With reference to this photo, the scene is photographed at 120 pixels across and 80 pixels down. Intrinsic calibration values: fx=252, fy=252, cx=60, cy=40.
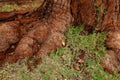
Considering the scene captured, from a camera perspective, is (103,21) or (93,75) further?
(103,21)

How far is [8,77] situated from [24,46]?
21.6 inches

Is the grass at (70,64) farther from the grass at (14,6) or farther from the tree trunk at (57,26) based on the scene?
the grass at (14,6)

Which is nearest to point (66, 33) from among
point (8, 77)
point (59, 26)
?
point (59, 26)

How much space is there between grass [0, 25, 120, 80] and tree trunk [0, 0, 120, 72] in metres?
0.11

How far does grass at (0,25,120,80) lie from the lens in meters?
3.83

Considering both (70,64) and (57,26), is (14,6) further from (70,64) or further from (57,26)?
(70,64)

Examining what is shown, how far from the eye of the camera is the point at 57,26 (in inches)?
167

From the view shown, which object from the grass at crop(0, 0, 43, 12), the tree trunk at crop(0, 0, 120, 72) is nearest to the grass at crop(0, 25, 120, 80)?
the tree trunk at crop(0, 0, 120, 72)

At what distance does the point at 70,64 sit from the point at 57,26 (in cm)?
69

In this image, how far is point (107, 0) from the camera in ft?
13.1

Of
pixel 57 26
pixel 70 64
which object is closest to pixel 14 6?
pixel 57 26

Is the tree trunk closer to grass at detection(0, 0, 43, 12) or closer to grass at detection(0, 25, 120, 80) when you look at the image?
grass at detection(0, 25, 120, 80)

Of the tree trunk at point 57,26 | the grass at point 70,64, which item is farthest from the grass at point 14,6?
the grass at point 70,64

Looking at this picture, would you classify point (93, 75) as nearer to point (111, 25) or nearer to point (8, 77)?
point (111, 25)
